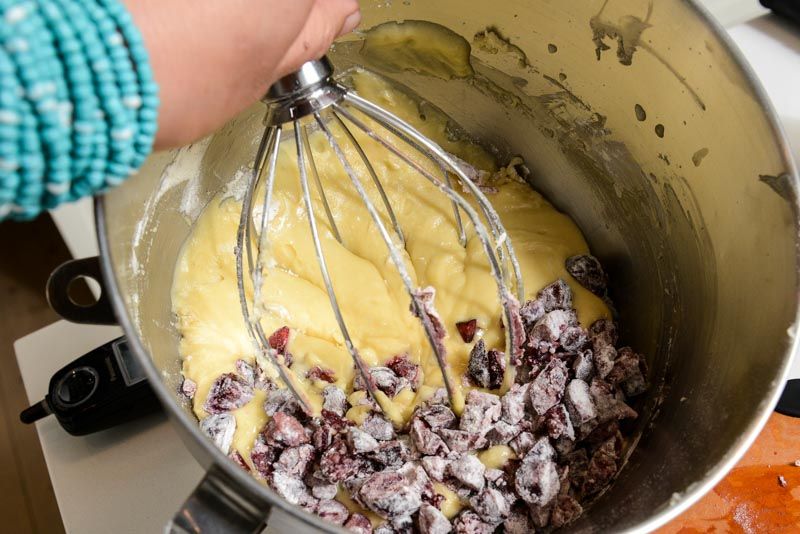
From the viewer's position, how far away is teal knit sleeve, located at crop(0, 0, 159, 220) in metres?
0.39

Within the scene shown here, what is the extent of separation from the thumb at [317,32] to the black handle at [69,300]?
1.04ft

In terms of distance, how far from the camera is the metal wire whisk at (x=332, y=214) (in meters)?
0.69

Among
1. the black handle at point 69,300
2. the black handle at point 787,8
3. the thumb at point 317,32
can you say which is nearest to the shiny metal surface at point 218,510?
the black handle at point 69,300

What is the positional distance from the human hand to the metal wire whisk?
0.10 meters

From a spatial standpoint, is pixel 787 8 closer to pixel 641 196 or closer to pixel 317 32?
pixel 641 196

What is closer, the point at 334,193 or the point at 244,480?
the point at 244,480

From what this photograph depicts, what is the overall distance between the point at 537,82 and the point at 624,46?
17cm

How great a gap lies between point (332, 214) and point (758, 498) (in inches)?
29.5

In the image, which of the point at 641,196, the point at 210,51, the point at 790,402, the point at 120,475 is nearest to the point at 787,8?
the point at 641,196

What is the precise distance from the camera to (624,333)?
1.00 metres

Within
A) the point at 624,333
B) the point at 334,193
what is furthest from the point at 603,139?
the point at 334,193

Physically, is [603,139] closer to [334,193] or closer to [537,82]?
[537,82]

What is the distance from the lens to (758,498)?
2.85 ft

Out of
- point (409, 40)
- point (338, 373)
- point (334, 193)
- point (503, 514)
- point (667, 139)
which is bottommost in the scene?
point (503, 514)
